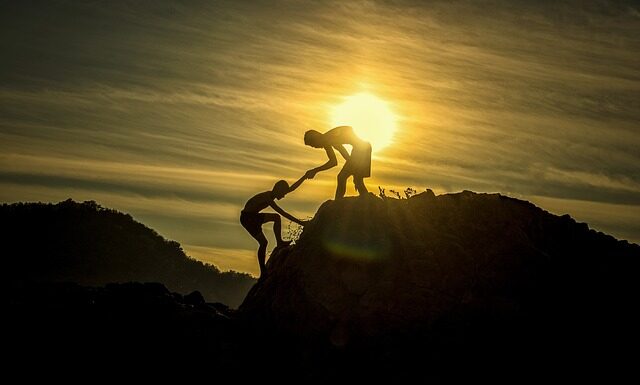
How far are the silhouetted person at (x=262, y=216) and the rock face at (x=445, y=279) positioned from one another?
0.59 m

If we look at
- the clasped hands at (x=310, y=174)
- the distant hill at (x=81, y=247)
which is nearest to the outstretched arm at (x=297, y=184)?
the clasped hands at (x=310, y=174)

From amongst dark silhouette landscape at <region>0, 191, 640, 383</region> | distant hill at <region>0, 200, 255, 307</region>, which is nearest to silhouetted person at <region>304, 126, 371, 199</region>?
dark silhouette landscape at <region>0, 191, 640, 383</region>

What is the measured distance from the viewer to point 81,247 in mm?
87562

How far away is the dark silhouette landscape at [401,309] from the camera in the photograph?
21.7 m

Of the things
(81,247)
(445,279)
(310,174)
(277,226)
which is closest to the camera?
(445,279)

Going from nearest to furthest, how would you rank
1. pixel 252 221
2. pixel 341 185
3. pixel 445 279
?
pixel 445 279 < pixel 341 185 < pixel 252 221

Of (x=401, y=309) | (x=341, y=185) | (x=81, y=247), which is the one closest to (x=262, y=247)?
(x=341, y=185)

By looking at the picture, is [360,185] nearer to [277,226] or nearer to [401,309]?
[277,226]

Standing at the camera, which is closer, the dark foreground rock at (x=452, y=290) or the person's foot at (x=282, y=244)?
the dark foreground rock at (x=452, y=290)

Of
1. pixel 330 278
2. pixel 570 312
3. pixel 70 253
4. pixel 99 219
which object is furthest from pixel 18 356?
pixel 99 219

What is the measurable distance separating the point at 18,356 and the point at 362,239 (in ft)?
33.7

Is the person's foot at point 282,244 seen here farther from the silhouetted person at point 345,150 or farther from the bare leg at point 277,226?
the silhouetted person at point 345,150

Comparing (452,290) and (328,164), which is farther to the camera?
(328,164)

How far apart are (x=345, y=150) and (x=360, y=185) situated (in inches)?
44.0
